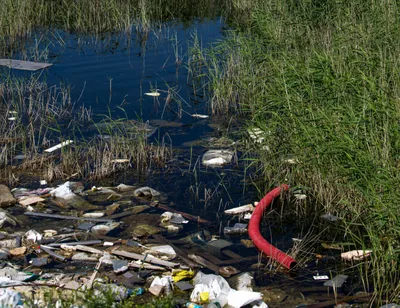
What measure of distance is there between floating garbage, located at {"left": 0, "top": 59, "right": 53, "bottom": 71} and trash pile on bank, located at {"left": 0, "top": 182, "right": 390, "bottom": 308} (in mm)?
3901

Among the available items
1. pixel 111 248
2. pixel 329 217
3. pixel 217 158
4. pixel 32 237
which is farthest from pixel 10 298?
pixel 217 158

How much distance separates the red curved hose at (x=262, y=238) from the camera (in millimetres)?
4539

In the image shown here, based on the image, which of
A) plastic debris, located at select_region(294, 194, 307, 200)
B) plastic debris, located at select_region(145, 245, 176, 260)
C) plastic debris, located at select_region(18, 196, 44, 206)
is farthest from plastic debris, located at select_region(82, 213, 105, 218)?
plastic debris, located at select_region(294, 194, 307, 200)

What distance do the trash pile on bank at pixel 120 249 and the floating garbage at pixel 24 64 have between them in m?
3.90

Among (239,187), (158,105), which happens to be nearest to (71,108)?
(158,105)

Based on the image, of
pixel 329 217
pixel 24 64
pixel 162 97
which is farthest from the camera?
pixel 24 64

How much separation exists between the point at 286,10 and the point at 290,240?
14.5 feet

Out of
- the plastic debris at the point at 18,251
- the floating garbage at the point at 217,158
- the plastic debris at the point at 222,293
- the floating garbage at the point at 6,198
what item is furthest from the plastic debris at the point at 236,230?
the floating garbage at the point at 6,198

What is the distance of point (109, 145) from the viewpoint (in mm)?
6988

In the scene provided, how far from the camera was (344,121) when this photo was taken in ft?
16.4

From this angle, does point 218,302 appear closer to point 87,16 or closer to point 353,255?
point 353,255

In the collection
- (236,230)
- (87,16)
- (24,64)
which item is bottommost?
(236,230)

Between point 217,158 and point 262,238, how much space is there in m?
1.81

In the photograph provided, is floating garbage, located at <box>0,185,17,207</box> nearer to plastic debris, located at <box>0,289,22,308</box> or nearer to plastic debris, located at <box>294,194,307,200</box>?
plastic debris, located at <box>0,289,22,308</box>
